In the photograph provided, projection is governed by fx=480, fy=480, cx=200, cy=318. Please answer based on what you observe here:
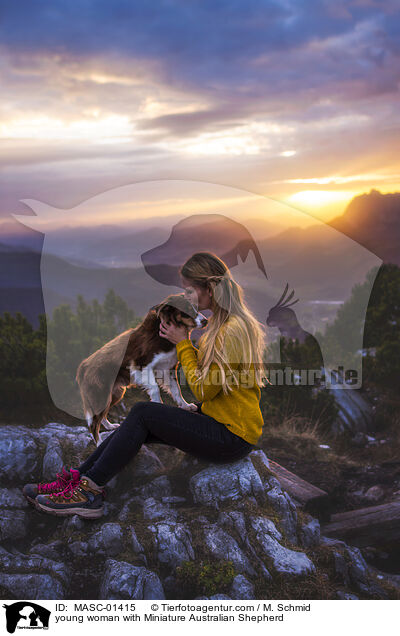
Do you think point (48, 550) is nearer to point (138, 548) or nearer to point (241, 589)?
point (138, 548)

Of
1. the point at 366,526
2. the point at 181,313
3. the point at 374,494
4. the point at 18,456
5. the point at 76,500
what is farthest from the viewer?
the point at 374,494

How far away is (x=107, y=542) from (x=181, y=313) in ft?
6.04

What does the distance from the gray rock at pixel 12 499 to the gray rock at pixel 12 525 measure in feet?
0.25

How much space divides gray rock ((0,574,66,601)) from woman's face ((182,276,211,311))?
230cm

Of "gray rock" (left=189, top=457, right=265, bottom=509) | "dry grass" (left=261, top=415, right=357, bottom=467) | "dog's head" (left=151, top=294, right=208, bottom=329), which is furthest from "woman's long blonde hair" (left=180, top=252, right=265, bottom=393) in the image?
"dry grass" (left=261, top=415, right=357, bottom=467)

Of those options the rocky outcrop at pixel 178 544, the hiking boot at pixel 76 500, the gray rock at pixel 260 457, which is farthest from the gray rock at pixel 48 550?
the gray rock at pixel 260 457

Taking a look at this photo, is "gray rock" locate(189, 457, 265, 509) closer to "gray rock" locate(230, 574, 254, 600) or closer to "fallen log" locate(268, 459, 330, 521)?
"gray rock" locate(230, 574, 254, 600)

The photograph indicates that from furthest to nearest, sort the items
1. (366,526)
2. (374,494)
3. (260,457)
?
(374,494) < (366,526) < (260,457)

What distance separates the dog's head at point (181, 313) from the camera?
3.82 meters

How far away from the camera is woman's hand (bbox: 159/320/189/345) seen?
3.83 m

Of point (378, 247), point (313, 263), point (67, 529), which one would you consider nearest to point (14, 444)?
point (67, 529)
